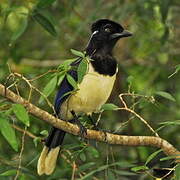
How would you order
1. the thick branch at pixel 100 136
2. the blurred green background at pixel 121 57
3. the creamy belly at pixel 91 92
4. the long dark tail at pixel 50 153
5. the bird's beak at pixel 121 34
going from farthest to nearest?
the blurred green background at pixel 121 57 < the bird's beak at pixel 121 34 < the long dark tail at pixel 50 153 < the creamy belly at pixel 91 92 < the thick branch at pixel 100 136

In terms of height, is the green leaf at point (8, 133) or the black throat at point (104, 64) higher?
the green leaf at point (8, 133)

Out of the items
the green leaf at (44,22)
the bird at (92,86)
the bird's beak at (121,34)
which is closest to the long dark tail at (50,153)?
the bird at (92,86)

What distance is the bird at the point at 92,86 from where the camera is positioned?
412cm

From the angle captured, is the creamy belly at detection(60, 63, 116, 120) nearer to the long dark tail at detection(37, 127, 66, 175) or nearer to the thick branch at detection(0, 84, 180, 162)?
the long dark tail at detection(37, 127, 66, 175)

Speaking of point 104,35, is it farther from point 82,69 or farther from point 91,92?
point 82,69

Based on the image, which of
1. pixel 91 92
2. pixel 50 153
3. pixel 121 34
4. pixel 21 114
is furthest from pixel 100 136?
pixel 121 34

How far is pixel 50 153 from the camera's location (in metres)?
4.35

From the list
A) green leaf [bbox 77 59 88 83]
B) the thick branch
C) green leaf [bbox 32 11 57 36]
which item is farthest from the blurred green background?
green leaf [bbox 77 59 88 83]

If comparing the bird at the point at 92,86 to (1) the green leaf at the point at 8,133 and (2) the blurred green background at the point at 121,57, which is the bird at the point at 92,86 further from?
(1) the green leaf at the point at 8,133

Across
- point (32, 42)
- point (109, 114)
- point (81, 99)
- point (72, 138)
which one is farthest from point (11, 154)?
point (32, 42)

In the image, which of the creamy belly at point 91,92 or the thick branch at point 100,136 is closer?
the thick branch at point 100,136

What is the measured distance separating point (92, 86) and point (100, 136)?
58cm

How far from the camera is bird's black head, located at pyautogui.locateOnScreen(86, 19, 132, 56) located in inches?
174

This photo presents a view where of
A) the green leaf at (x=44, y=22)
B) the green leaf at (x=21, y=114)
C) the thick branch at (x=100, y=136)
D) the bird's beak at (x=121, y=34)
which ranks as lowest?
the thick branch at (x=100, y=136)
